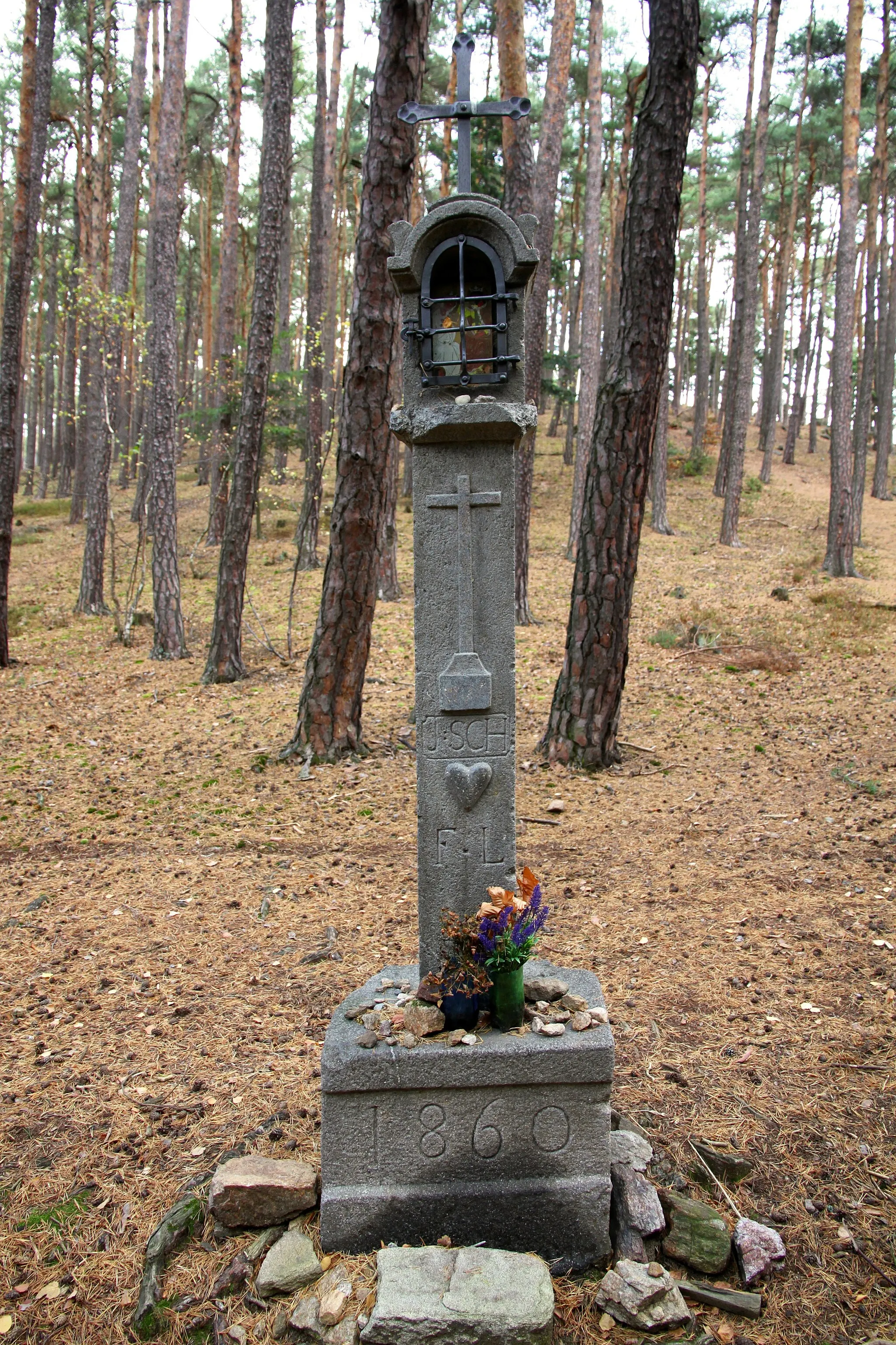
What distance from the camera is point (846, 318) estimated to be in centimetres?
1438

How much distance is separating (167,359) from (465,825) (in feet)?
33.0

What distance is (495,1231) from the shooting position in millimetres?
2906

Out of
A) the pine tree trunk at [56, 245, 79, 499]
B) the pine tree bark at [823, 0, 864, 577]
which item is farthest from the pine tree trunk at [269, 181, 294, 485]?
the pine tree bark at [823, 0, 864, 577]

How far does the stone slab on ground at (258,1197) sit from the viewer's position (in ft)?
9.83

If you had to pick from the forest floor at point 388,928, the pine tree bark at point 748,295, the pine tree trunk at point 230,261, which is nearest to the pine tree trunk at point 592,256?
the pine tree bark at point 748,295

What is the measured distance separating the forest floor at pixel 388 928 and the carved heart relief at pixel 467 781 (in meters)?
1.49

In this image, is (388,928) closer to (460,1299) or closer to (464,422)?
(460,1299)

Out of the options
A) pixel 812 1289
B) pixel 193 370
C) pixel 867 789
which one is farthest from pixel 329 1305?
pixel 193 370

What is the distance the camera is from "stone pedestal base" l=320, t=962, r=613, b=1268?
2.91 m

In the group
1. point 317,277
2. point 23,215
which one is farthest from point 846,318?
point 23,215

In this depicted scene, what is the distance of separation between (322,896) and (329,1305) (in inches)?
118

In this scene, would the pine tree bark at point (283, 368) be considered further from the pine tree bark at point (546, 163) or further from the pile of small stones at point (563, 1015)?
the pile of small stones at point (563, 1015)

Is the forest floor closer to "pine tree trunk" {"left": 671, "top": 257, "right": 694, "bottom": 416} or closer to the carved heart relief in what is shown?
the carved heart relief

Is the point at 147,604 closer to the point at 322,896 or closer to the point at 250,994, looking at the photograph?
the point at 322,896
